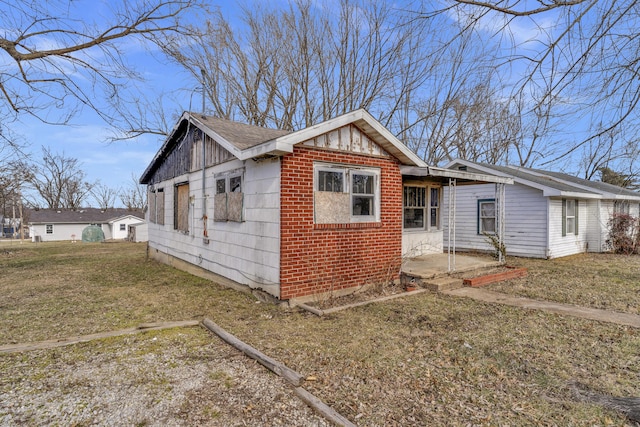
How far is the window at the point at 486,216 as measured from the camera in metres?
13.7

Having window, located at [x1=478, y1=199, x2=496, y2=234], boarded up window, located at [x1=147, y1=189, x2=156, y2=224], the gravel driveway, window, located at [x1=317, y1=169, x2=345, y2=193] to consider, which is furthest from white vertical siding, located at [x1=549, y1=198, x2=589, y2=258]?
boarded up window, located at [x1=147, y1=189, x2=156, y2=224]

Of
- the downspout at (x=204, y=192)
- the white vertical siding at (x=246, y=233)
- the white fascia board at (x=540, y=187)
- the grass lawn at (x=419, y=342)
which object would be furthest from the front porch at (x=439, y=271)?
the downspout at (x=204, y=192)

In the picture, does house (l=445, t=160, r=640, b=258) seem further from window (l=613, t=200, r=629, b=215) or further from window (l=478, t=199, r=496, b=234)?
window (l=613, t=200, r=629, b=215)

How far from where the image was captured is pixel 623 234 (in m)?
14.8

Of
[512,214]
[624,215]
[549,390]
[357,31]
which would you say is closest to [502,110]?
[549,390]

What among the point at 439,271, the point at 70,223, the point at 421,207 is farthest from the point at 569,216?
the point at 70,223

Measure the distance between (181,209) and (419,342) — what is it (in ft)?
27.9

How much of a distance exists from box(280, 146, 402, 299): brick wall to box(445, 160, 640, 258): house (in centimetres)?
744

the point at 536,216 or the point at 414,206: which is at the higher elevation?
the point at 414,206

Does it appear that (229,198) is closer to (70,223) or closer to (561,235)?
(561,235)

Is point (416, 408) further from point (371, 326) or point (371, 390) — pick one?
point (371, 326)

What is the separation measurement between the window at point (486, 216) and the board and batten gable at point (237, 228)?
33.8 feet

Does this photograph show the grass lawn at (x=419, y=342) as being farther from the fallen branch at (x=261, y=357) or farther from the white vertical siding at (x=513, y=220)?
the white vertical siding at (x=513, y=220)

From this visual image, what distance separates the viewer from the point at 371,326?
519cm
